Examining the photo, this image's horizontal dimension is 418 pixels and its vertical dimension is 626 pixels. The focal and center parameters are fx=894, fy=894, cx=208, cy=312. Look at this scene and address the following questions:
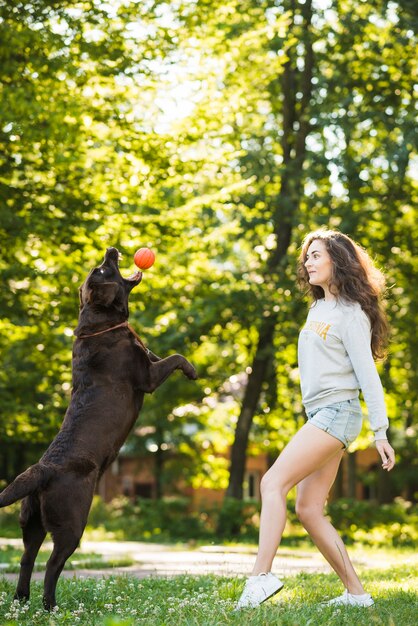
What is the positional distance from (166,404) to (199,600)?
16522 millimetres

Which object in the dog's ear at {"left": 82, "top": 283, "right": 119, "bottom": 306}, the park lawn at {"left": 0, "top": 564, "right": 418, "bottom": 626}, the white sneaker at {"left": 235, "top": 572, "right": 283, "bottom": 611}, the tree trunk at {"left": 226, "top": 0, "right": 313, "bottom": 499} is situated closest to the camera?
the park lawn at {"left": 0, "top": 564, "right": 418, "bottom": 626}

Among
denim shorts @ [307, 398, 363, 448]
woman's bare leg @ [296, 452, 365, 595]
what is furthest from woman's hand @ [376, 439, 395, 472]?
woman's bare leg @ [296, 452, 365, 595]

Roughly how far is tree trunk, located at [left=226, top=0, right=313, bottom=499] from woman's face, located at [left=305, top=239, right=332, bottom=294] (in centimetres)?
1139

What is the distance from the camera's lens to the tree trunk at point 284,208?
17.2 m

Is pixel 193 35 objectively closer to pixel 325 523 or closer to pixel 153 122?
pixel 153 122

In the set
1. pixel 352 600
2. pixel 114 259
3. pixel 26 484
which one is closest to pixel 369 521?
pixel 352 600

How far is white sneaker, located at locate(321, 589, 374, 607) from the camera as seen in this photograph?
5197 millimetres

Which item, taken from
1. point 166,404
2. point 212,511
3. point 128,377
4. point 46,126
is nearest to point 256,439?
point 166,404

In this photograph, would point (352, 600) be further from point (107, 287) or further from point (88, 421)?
point (107, 287)

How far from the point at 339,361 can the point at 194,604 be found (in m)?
1.59

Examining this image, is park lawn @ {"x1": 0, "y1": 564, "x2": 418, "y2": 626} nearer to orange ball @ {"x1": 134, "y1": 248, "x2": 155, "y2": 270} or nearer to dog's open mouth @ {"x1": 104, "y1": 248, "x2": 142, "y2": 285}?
dog's open mouth @ {"x1": 104, "y1": 248, "x2": 142, "y2": 285}

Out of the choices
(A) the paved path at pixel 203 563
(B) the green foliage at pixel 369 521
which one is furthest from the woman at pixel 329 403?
(B) the green foliage at pixel 369 521

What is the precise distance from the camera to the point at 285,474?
5008 mm

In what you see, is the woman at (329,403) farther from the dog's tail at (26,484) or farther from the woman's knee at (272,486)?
the dog's tail at (26,484)
